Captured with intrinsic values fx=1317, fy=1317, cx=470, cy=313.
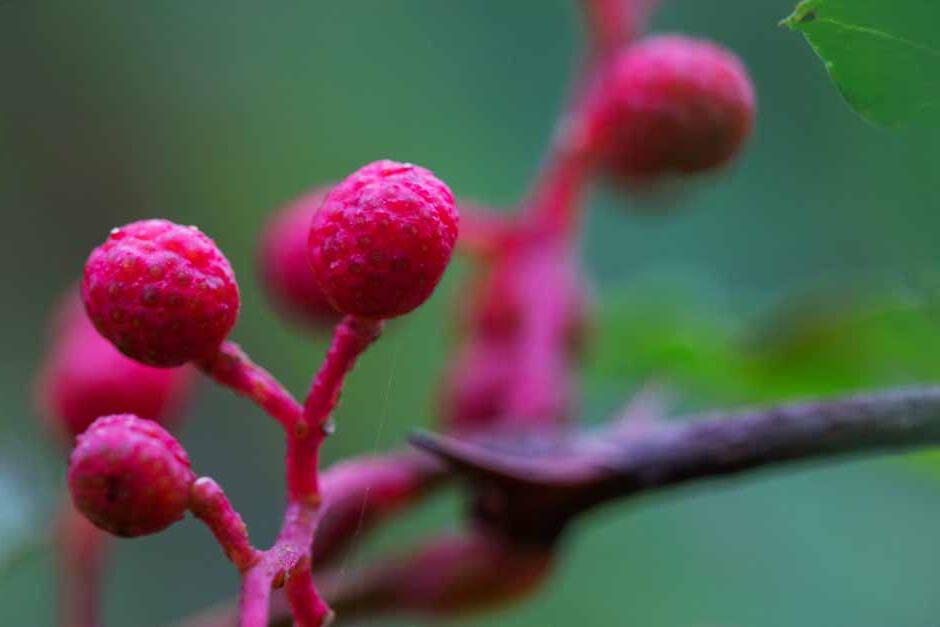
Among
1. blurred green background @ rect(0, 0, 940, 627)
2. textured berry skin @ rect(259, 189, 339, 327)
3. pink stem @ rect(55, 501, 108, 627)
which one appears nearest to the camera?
pink stem @ rect(55, 501, 108, 627)

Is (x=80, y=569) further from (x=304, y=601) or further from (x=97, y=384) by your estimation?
(x=304, y=601)

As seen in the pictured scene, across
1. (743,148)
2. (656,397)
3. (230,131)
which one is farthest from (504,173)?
(743,148)

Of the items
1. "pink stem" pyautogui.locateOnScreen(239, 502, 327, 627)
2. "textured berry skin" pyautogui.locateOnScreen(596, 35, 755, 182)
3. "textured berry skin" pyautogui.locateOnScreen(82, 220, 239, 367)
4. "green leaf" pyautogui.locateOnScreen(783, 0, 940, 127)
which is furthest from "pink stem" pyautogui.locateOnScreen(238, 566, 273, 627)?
"textured berry skin" pyautogui.locateOnScreen(596, 35, 755, 182)

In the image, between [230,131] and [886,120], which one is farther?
[230,131]

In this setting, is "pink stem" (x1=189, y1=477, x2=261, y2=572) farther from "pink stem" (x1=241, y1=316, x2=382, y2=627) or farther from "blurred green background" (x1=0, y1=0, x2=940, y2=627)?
"blurred green background" (x1=0, y1=0, x2=940, y2=627)

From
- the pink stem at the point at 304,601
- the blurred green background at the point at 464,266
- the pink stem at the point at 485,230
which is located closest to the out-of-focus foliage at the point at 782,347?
the blurred green background at the point at 464,266

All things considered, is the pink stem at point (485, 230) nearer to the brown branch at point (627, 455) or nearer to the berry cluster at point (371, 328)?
the berry cluster at point (371, 328)

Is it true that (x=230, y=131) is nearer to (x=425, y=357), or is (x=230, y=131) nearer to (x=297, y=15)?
(x=297, y=15)
